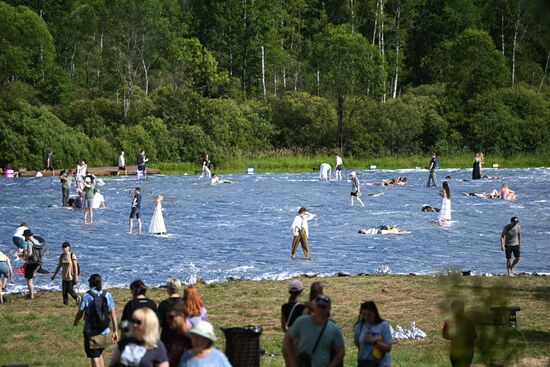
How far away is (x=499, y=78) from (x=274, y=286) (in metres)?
62.9

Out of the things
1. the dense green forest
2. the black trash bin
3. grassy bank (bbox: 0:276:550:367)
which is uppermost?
the dense green forest

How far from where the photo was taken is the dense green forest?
72.2m

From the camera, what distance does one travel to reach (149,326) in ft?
26.1

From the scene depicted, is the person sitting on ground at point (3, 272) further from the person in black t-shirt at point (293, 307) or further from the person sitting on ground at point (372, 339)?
the person sitting on ground at point (372, 339)

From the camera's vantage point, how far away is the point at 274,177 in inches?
2371

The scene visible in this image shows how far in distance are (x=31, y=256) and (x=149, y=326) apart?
15402 millimetres

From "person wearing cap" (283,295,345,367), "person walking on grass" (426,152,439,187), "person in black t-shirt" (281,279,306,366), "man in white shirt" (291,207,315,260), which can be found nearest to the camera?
"person wearing cap" (283,295,345,367)

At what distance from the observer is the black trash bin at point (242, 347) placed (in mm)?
11570

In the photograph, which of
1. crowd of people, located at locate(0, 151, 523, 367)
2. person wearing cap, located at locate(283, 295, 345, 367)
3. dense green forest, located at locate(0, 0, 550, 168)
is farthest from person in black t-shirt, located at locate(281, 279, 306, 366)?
dense green forest, located at locate(0, 0, 550, 168)

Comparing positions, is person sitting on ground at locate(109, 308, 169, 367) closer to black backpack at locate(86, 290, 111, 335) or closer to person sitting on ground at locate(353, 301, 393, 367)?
person sitting on ground at locate(353, 301, 393, 367)

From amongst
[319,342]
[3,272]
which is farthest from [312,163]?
[319,342]

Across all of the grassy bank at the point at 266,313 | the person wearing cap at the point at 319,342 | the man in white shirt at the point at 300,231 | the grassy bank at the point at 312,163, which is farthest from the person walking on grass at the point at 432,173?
the person wearing cap at the point at 319,342

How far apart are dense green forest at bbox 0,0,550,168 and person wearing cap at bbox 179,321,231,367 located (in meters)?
59.5

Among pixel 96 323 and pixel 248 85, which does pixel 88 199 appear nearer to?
pixel 96 323
